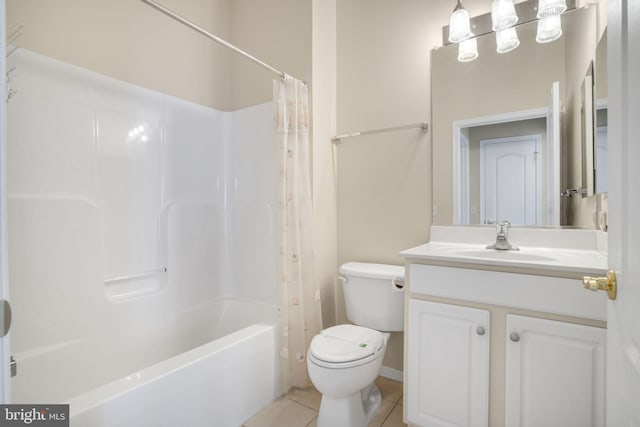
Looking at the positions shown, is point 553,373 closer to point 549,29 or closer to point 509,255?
point 509,255

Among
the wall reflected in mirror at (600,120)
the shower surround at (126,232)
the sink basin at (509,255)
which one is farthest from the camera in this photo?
the shower surround at (126,232)

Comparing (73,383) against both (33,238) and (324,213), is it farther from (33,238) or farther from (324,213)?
(324,213)

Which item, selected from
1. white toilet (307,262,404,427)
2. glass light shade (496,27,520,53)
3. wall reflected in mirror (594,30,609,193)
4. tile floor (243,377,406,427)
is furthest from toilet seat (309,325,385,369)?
glass light shade (496,27,520,53)

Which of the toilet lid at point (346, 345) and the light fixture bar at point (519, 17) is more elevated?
the light fixture bar at point (519, 17)

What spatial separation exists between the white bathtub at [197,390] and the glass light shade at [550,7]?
213 cm

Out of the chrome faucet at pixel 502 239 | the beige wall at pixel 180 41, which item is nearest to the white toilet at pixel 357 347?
the chrome faucet at pixel 502 239

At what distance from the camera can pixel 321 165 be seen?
6.78 ft

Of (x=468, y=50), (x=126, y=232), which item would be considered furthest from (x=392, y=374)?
(x=468, y=50)

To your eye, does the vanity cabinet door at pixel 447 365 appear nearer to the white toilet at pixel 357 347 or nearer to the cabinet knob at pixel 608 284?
the white toilet at pixel 357 347

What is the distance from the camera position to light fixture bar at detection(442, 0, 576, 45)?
5.14ft

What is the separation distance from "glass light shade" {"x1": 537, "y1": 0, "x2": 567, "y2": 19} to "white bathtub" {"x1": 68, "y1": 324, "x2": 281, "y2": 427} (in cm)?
213

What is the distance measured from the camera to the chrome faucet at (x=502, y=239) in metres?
1.55

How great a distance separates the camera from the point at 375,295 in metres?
1.80

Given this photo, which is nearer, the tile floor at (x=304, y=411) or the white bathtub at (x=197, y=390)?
the white bathtub at (x=197, y=390)
